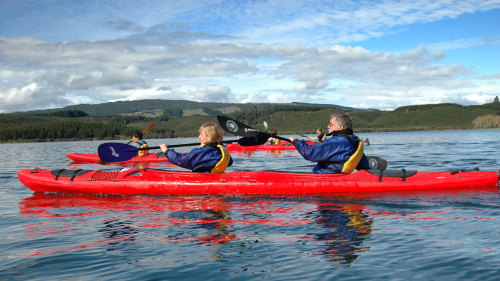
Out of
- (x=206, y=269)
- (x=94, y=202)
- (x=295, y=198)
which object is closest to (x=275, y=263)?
(x=206, y=269)

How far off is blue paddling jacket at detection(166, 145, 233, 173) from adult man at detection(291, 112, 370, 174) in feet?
5.11

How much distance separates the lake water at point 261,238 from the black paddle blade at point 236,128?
88.0 inches

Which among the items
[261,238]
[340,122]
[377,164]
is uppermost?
[340,122]

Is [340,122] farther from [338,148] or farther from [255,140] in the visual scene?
[255,140]

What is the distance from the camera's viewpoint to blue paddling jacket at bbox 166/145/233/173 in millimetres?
8492

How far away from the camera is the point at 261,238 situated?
548 centimetres

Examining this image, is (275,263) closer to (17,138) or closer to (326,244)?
(326,244)

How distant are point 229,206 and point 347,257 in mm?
3589

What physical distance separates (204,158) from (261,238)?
3.57m

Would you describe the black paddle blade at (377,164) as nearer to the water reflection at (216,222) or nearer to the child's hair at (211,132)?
the water reflection at (216,222)

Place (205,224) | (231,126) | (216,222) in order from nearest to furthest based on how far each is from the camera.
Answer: (205,224) < (216,222) < (231,126)

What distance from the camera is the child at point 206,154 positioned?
27.8ft

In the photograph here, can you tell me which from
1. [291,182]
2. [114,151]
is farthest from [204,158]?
[114,151]

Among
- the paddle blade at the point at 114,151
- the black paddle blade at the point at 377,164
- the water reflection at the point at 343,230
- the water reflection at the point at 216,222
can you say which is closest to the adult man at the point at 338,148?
the water reflection at the point at 216,222
